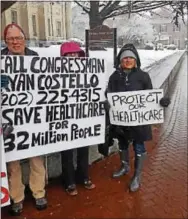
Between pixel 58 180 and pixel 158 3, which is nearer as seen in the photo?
pixel 58 180

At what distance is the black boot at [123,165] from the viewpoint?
445 centimetres

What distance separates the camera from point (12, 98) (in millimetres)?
3186

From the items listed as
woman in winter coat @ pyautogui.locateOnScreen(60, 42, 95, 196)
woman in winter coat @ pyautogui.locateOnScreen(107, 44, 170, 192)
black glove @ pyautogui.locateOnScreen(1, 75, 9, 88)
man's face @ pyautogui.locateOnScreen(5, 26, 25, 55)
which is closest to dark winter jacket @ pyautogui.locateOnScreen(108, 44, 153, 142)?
woman in winter coat @ pyautogui.locateOnScreen(107, 44, 170, 192)

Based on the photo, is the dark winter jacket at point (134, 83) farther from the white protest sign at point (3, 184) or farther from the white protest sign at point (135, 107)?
the white protest sign at point (3, 184)

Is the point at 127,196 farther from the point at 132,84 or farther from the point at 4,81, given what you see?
the point at 4,81

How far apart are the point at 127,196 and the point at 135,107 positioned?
98 cm

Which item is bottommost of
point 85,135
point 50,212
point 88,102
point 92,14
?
point 50,212

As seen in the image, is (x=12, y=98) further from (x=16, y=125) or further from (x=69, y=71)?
(x=69, y=71)

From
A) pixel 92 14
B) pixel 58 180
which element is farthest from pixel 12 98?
pixel 92 14

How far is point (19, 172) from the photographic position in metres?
3.47

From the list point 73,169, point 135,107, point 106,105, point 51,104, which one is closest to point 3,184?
point 51,104

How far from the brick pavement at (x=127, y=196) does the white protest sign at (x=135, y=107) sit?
79 centimetres

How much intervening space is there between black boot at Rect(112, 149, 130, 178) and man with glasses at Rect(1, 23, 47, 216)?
1127 millimetres

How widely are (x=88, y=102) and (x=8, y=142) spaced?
3.02ft
